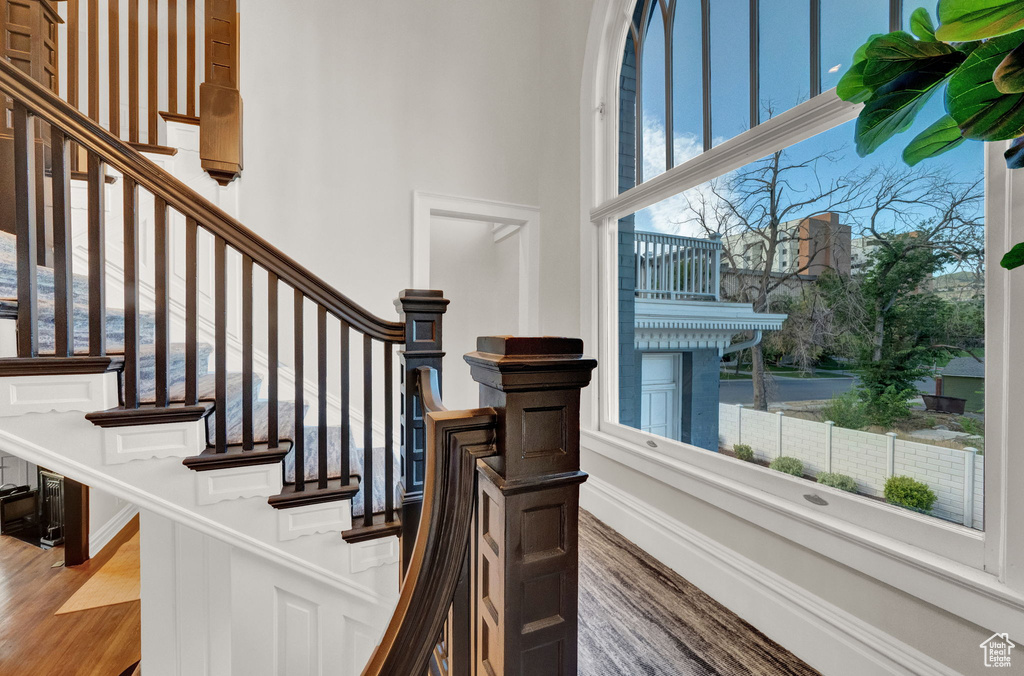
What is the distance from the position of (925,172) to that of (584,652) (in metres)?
1.81

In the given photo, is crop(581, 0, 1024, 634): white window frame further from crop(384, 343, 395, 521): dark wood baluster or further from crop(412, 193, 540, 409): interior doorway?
crop(412, 193, 540, 409): interior doorway

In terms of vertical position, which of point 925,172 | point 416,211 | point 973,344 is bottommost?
point 973,344

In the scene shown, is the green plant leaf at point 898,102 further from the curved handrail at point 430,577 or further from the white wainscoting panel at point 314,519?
the white wainscoting panel at point 314,519

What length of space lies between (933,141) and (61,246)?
2164mm

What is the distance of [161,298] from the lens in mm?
1448

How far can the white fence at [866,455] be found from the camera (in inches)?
44.9

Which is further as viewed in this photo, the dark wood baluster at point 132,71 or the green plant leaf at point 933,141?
the dark wood baluster at point 132,71

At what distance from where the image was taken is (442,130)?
300 cm

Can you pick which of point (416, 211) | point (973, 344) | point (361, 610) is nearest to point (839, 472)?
point (973, 344)

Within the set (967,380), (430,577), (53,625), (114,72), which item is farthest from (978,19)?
(53,625)

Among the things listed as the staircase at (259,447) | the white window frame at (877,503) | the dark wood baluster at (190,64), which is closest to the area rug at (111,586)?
the staircase at (259,447)

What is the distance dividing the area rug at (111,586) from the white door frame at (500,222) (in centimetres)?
361

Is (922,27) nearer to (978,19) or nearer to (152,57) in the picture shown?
(978,19)

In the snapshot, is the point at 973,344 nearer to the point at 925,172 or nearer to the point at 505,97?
the point at 925,172
